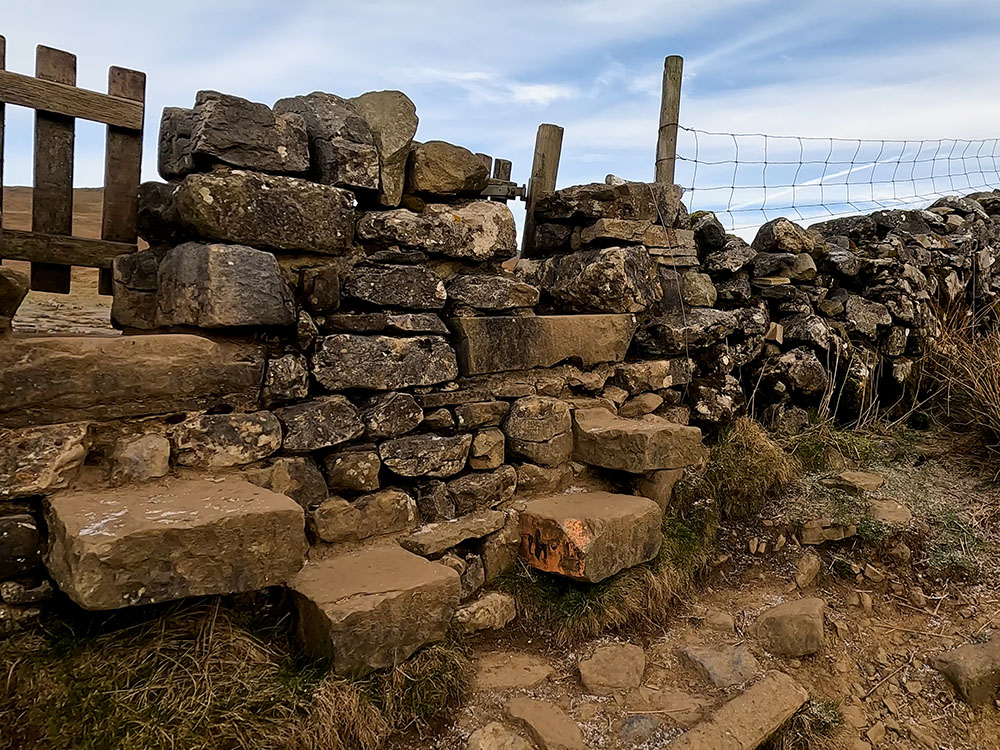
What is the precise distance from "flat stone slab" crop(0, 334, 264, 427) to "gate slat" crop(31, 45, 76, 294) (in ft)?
1.36

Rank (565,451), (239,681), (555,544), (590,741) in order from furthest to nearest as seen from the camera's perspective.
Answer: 1. (565,451)
2. (555,544)
3. (590,741)
4. (239,681)

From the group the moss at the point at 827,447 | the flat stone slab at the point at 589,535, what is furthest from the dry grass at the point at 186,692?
the moss at the point at 827,447

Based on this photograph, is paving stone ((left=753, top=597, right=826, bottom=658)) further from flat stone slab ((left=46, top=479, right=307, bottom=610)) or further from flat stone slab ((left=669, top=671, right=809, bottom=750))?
flat stone slab ((left=46, top=479, right=307, bottom=610))

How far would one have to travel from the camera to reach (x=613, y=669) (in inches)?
102

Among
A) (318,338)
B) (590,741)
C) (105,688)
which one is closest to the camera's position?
(105,688)

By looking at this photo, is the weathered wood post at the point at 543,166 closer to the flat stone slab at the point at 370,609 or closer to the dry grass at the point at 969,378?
the flat stone slab at the point at 370,609

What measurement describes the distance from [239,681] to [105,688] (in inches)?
13.4

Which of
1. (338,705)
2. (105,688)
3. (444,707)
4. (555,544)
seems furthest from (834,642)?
(105,688)

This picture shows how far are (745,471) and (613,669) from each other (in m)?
1.53

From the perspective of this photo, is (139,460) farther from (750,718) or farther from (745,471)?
(745,471)

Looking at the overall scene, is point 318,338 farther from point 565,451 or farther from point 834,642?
point 834,642

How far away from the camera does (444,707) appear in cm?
234

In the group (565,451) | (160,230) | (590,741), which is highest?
(160,230)

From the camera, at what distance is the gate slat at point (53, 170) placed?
7.41ft
